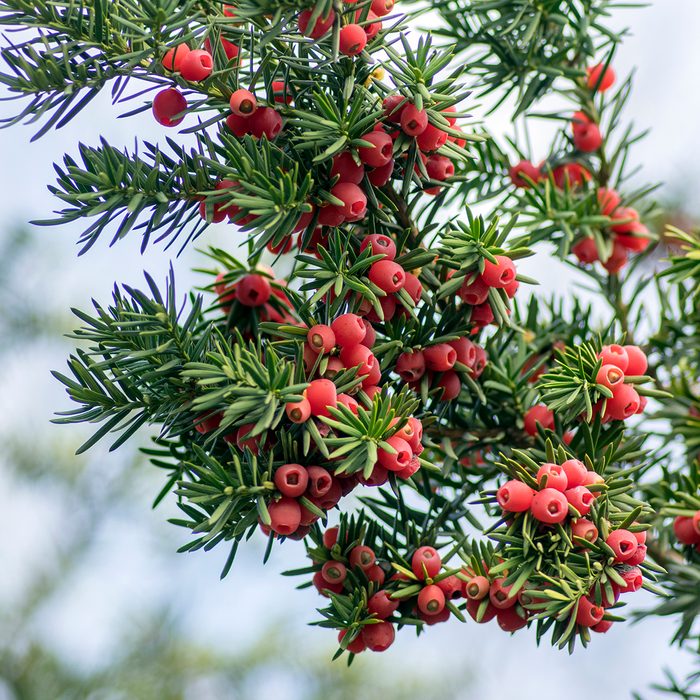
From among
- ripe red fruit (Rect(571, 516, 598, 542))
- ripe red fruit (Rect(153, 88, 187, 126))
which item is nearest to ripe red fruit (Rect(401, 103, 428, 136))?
ripe red fruit (Rect(153, 88, 187, 126))

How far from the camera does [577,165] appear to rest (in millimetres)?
663

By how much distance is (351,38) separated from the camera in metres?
0.41

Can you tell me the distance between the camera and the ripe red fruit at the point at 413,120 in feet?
1.38

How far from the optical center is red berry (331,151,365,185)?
0.42 meters

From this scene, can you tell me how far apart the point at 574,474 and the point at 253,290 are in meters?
0.23

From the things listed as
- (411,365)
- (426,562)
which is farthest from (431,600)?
(411,365)

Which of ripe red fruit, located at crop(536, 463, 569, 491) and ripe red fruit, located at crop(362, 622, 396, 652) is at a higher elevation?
ripe red fruit, located at crop(536, 463, 569, 491)

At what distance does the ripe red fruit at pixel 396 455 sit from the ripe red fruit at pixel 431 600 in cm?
9

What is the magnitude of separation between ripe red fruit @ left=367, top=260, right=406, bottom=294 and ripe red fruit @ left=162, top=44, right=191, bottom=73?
141 mm

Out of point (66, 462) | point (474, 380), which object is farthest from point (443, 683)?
point (474, 380)

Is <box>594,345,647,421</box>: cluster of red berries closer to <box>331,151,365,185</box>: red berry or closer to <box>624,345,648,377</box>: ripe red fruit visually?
<box>624,345,648,377</box>: ripe red fruit

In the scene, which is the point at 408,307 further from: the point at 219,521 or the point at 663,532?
the point at 663,532

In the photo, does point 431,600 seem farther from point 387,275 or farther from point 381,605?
point 387,275

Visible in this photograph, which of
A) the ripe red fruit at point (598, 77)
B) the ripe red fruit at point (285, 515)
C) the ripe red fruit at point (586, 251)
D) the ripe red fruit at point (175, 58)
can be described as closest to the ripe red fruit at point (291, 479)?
the ripe red fruit at point (285, 515)
